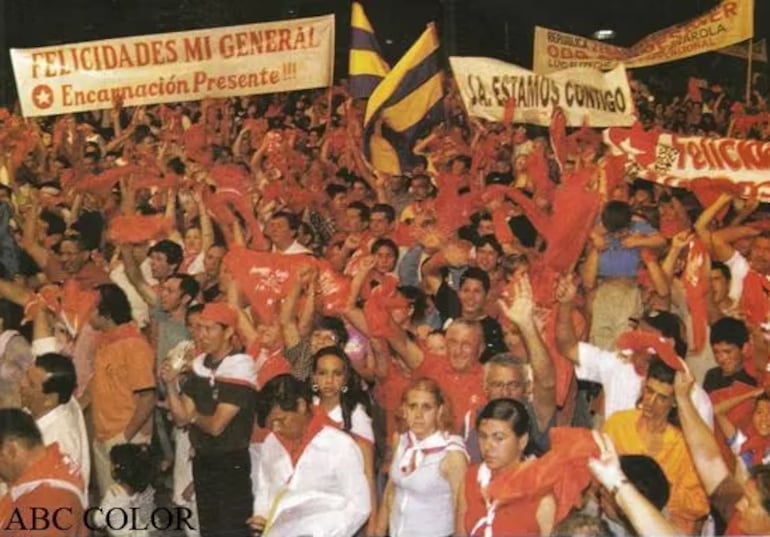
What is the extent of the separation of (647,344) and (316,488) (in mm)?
1286

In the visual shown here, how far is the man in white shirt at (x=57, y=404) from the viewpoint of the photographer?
5195 mm

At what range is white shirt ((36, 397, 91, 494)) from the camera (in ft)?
17.0

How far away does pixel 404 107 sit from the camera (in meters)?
5.20

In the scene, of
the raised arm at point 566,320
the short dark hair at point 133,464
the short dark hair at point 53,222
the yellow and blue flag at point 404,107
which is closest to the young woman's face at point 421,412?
the raised arm at point 566,320

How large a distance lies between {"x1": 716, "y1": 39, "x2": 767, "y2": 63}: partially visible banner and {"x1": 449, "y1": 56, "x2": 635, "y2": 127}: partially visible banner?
1.30 ft

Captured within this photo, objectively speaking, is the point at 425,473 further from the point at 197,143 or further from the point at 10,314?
the point at 10,314

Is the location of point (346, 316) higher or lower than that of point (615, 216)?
lower

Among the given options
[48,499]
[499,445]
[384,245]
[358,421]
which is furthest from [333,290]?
[48,499]

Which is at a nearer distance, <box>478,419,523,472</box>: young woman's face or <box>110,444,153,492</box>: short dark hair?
<box>478,419,523,472</box>: young woman's face

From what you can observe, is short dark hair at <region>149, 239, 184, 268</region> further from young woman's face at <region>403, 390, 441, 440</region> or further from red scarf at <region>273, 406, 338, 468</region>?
young woman's face at <region>403, 390, 441, 440</region>

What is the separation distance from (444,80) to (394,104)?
0.65 ft

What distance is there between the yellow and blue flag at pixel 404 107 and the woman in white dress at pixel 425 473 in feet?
2.72

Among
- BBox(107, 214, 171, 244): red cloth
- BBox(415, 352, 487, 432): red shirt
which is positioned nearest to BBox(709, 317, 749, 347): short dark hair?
BBox(415, 352, 487, 432): red shirt

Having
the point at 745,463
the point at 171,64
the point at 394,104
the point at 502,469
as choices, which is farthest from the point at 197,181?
the point at 745,463
